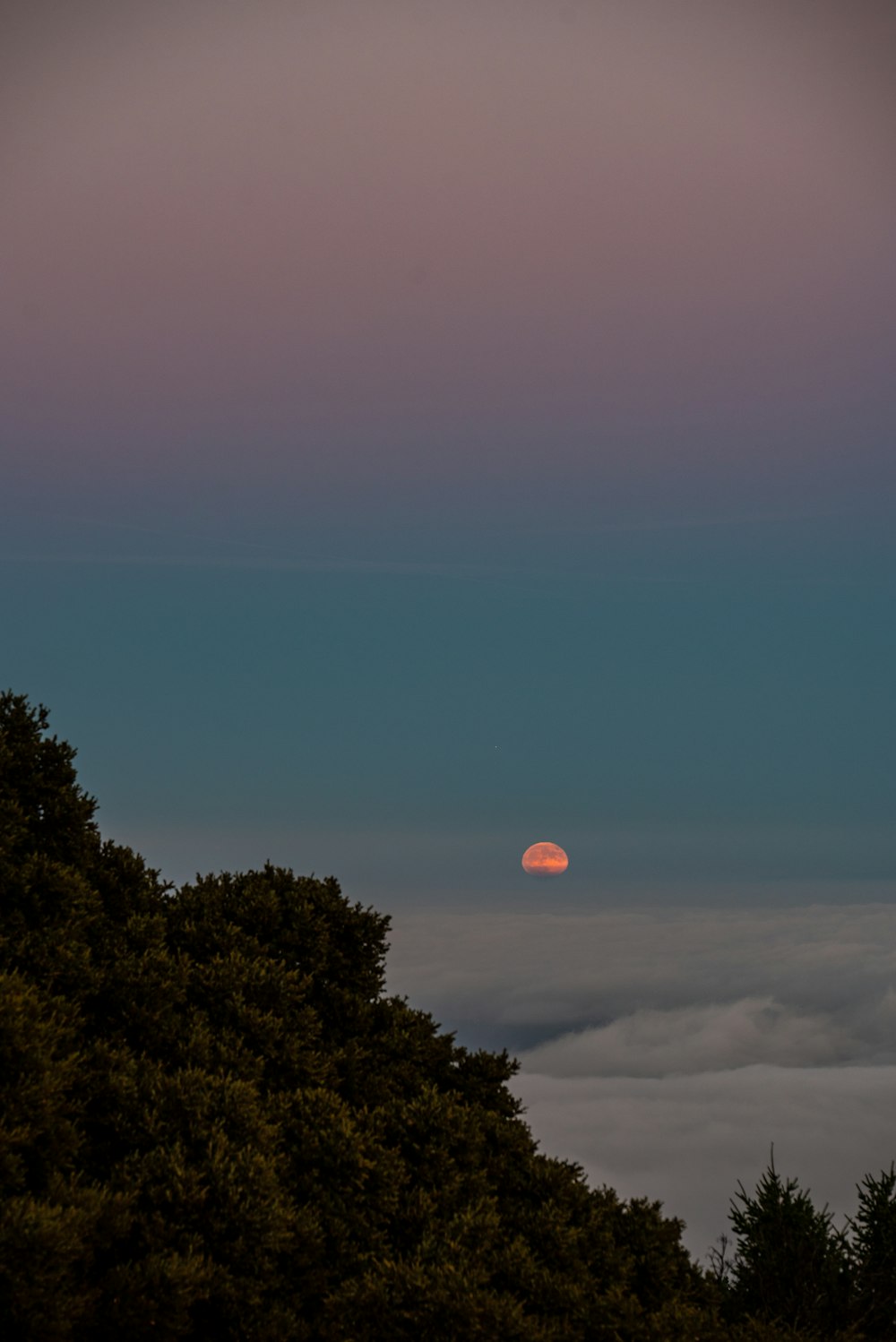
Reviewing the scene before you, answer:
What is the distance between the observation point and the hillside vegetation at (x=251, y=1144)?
18906mm

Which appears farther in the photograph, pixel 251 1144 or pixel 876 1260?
pixel 876 1260

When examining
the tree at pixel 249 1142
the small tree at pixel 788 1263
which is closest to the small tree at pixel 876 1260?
the small tree at pixel 788 1263

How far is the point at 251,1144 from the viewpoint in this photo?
20984 mm

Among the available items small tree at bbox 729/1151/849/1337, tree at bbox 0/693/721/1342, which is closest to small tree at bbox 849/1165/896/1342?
small tree at bbox 729/1151/849/1337

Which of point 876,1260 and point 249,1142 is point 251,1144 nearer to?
point 249,1142

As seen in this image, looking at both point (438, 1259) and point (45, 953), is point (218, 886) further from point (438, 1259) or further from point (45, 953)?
point (438, 1259)

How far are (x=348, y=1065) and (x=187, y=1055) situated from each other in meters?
4.22

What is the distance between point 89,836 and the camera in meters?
25.8

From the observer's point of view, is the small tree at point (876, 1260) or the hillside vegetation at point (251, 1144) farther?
the small tree at point (876, 1260)

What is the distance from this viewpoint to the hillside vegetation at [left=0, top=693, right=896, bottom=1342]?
1891 centimetres

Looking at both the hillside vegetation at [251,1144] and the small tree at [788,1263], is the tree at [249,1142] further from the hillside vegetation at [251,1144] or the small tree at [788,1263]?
the small tree at [788,1263]

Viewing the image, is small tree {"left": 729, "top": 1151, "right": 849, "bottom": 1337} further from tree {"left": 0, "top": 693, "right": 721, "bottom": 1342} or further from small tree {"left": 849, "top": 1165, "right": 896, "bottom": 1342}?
tree {"left": 0, "top": 693, "right": 721, "bottom": 1342}

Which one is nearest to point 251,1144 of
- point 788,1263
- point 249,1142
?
point 249,1142

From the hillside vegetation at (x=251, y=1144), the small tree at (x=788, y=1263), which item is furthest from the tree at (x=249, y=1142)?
the small tree at (x=788, y=1263)
